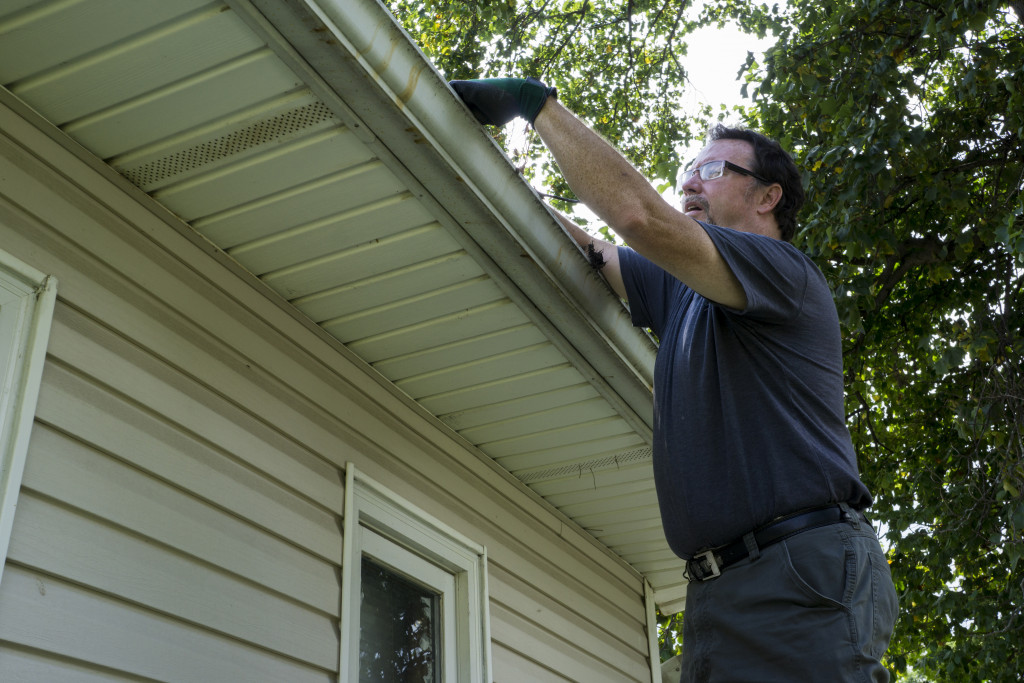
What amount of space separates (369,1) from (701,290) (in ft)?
3.24

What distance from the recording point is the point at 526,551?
448 cm

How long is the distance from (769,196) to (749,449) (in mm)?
981

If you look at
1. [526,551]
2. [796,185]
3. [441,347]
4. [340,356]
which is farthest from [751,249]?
[526,551]

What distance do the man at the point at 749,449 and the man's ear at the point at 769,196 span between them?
468 millimetres

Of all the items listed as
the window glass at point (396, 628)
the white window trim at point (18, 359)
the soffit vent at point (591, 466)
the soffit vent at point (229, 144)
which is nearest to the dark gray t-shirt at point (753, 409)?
the soffit vent at point (229, 144)

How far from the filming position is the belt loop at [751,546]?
2.00 meters

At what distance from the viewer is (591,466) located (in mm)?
4355

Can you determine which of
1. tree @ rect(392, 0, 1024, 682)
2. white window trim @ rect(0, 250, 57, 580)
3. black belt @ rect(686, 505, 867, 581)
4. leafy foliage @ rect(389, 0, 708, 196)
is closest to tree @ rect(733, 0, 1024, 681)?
tree @ rect(392, 0, 1024, 682)

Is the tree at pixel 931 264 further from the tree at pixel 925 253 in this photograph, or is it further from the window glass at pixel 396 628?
the window glass at pixel 396 628

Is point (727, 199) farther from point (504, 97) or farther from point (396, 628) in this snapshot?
point (396, 628)

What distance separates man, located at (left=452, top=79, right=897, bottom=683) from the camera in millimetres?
1931

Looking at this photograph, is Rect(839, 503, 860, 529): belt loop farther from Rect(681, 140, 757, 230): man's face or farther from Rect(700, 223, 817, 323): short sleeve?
Rect(681, 140, 757, 230): man's face

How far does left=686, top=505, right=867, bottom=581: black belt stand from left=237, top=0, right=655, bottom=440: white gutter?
1.12 meters

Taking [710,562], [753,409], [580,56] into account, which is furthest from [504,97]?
[580,56]
